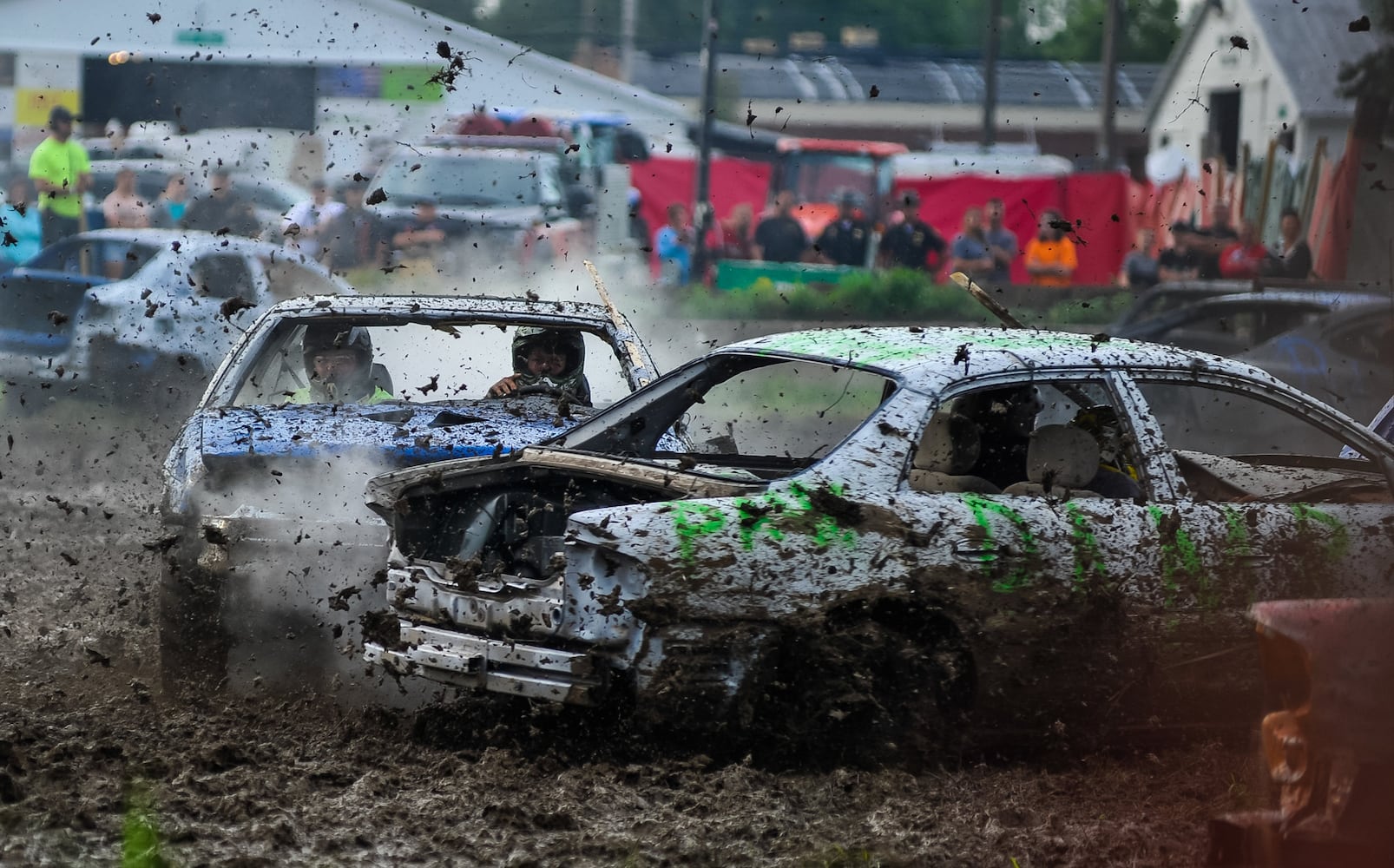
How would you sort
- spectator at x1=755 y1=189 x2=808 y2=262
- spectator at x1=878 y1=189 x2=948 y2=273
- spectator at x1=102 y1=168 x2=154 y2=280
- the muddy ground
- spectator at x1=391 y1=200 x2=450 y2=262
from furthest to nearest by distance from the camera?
spectator at x1=755 y1=189 x2=808 y2=262 < spectator at x1=878 y1=189 x2=948 y2=273 < spectator at x1=391 y1=200 x2=450 y2=262 < spectator at x1=102 y1=168 x2=154 y2=280 < the muddy ground

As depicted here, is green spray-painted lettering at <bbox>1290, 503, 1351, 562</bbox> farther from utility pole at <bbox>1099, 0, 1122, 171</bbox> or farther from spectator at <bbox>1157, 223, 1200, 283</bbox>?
utility pole at <bbox>1099, 0, 1122, 171</bbox>

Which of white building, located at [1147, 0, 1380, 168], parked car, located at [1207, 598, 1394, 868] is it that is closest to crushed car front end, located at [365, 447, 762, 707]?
parked car, located at [1207, 598, 1394, 868]

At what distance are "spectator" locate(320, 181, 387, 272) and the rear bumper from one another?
13.4 m

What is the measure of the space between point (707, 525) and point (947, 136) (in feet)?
155

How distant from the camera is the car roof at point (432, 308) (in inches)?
318

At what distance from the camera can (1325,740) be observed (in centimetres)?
401

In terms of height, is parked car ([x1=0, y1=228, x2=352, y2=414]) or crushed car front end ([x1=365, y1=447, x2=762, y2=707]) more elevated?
parked car ([x1=0, y1=228, x2=352, y2=414])

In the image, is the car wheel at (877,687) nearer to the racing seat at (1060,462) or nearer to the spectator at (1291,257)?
the racing seat at (1060,462)

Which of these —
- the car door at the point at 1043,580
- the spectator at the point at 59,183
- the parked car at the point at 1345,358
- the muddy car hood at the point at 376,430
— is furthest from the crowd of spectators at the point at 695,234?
the car door at the point at 1043,580

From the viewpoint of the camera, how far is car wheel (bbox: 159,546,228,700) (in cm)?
652

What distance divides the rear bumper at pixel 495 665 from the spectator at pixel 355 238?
13369 mm

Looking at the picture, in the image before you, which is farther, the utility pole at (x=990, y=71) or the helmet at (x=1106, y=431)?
the utility pole at (x=990, y=71)

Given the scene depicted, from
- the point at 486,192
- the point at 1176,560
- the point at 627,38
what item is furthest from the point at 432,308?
the point at 627,38

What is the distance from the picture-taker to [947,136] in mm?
51188
